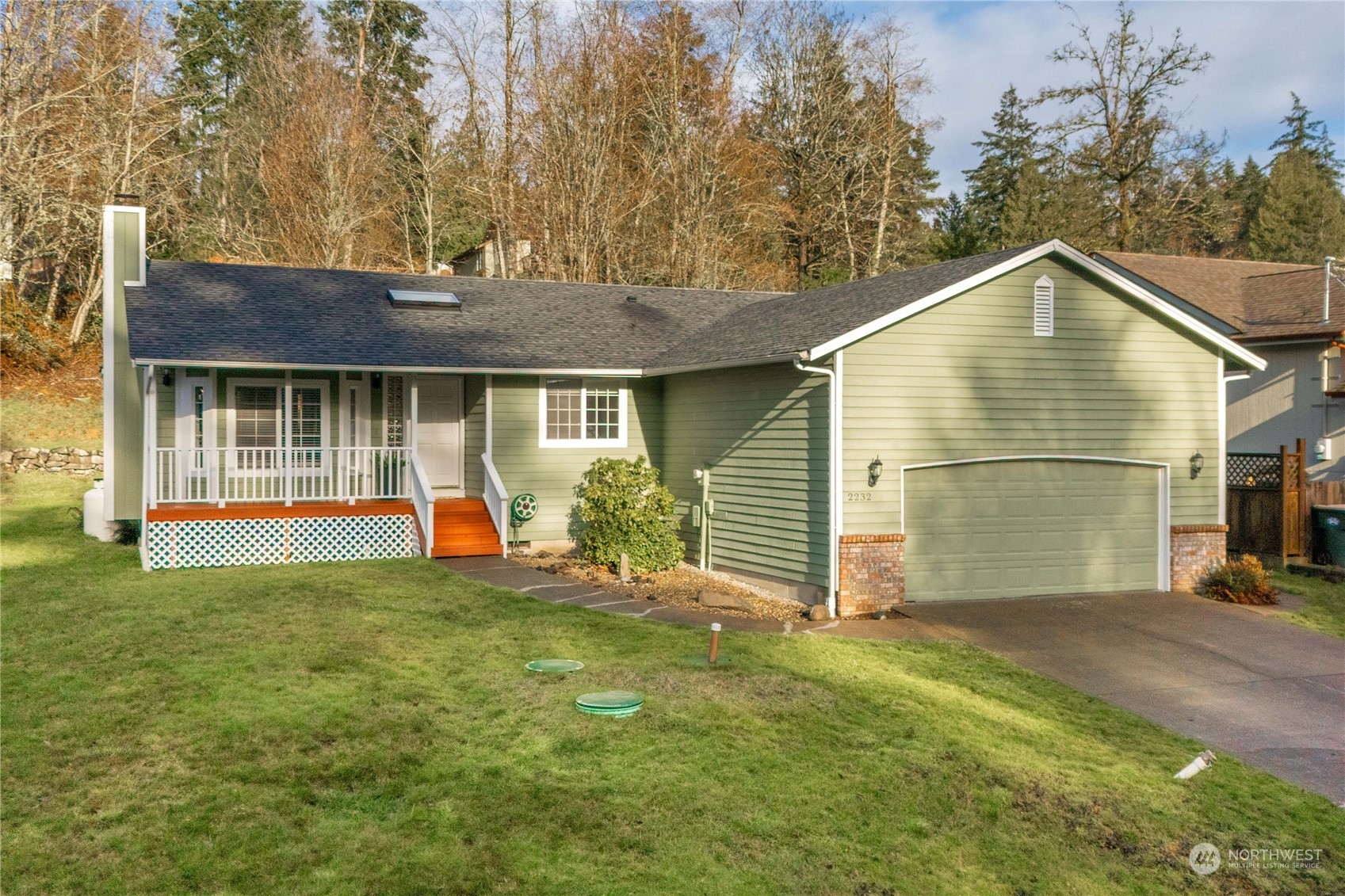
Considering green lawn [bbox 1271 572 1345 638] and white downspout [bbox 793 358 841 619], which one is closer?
white downspout [bbox 793 358 841 619]

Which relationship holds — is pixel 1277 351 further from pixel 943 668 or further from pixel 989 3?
pixel 943 668

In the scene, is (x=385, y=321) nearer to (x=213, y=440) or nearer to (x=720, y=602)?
(x=213, y=440)

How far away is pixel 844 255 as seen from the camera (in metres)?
32.2

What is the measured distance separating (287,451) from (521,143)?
1766 centimetres

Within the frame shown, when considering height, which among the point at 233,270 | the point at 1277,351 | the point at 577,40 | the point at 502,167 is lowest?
the point at 1277,351

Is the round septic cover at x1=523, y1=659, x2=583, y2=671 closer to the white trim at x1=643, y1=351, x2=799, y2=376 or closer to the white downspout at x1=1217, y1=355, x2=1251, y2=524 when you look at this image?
the white trim at x1=643, y1=351, x2=799, y2=376

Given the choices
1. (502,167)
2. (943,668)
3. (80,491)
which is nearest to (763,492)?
(943,668)

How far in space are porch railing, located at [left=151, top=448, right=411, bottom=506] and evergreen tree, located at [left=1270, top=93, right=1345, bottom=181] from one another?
5529 cm

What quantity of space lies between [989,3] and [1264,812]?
53.9 ft

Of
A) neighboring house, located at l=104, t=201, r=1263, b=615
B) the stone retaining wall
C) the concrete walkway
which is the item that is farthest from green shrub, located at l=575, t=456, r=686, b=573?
the stone retaining wall

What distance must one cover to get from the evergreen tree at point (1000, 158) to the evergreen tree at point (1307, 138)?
20.0m

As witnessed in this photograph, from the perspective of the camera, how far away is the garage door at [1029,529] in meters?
12.5

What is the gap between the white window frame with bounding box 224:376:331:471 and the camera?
49.6 feet

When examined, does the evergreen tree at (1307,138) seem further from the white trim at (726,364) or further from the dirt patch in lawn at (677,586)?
the dirt patch in lawn at (677,586)
